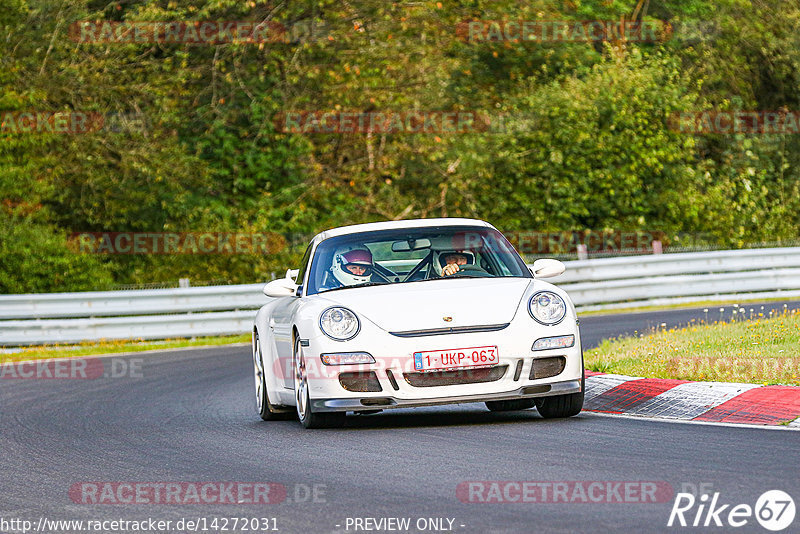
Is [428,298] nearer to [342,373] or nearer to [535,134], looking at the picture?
[342,373]

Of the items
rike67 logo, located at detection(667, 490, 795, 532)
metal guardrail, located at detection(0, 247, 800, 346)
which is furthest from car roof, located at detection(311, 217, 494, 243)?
metal guardrail, located at detection(0, 247, 800, 346)

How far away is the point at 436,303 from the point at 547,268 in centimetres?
110

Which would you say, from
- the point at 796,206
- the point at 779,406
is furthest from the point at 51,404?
the point at 796,206

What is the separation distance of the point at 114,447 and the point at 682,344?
18.2 ft

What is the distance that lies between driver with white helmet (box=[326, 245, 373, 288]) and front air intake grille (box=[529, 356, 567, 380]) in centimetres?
154

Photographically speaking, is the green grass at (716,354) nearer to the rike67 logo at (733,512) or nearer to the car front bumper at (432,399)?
the car front bumper at (432,399)

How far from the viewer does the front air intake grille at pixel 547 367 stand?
9.00 metres

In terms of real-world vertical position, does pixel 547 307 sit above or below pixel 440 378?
above

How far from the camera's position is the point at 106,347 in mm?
20562

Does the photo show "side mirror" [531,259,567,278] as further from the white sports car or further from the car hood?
the car hood

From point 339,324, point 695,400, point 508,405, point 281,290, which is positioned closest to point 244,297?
point 281,290

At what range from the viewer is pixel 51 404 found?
13.1m

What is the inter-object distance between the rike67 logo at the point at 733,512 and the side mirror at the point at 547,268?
3.86 meters

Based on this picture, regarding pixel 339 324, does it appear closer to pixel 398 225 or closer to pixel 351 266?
pixel 351 266
